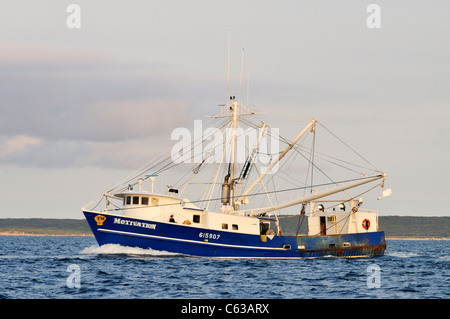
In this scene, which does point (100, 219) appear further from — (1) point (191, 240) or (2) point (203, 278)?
(2) point (203, 278)

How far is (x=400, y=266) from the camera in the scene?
47.9 metres

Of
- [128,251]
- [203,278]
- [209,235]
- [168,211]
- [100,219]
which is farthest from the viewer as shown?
[168,211]

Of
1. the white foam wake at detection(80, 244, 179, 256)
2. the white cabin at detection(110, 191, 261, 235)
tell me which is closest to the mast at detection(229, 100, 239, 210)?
the white cabin at detection(110, 191, 261, 235)

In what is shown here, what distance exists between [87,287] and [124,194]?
15849 millimetres

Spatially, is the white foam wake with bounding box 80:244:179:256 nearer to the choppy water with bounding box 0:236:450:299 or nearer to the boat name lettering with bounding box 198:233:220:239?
the choppy water with bounding box 0:236:450:299

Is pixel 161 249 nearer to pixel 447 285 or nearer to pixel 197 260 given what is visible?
pixel 197 260

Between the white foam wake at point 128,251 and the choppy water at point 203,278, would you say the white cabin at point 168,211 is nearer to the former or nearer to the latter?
the white foam wake at point 128,251

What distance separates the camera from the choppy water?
98.9ft

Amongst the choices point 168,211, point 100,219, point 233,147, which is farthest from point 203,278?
point 233,147

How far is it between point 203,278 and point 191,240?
10655 millimetres

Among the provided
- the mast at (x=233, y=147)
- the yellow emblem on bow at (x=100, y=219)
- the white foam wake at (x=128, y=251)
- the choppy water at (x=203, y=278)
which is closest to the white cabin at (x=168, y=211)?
the yellow emblem on bow at (x=100, y=219)

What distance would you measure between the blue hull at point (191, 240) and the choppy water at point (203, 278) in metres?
0.68

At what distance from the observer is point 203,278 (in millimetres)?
34812
